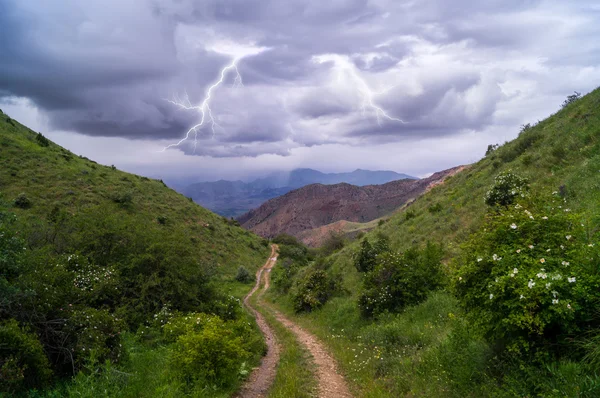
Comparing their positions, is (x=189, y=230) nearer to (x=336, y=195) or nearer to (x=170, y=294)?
(x=170, y=294)

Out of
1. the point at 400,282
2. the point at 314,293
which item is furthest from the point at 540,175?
the point at 314,293

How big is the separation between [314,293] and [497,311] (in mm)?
14872

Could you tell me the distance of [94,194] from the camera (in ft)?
132

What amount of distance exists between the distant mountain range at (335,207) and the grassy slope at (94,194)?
87159 mm

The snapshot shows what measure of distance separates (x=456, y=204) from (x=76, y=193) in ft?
128

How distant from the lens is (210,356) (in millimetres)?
8281

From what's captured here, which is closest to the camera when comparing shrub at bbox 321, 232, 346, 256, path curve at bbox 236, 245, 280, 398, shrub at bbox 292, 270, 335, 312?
path curve at bbox 236, 245, 280, 398

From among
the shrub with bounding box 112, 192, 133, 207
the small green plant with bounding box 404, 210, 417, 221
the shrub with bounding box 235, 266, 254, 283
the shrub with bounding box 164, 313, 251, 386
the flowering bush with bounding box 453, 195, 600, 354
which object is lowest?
the shrub with bounding box 235, 266, 254, 283

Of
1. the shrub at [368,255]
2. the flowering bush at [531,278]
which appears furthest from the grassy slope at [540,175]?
the flowering bush at [531,278]

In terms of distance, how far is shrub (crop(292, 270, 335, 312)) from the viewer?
19062 millimetres

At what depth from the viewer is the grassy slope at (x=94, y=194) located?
35.7 meters

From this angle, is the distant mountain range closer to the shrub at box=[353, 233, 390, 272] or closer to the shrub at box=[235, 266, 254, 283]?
the shrub at box=[235, 266, 254, 283]

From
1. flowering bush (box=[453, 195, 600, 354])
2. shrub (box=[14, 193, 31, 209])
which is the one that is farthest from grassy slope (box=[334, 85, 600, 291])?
shrub (box=[14, 193, 31, 209])

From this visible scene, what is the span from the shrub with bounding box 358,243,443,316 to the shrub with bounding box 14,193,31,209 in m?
34.0
